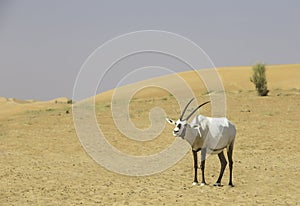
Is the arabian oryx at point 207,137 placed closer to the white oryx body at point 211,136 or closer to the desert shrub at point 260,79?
the white oryx body at point 211,136

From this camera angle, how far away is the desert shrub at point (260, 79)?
111 feet

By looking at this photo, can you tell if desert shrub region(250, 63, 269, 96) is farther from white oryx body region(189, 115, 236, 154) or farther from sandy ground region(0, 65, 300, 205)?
white oryx body region(189, 115, 236, 154)

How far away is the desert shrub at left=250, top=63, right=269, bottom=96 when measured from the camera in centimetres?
3369

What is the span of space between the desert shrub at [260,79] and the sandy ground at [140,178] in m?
8.84

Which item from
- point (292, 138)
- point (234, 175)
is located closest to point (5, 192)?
point (234, 175)

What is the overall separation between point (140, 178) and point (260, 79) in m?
25.0

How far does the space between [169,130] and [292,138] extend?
5990mm

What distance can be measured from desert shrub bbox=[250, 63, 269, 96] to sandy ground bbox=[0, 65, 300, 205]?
8843 mm

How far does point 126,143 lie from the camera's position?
17938mm

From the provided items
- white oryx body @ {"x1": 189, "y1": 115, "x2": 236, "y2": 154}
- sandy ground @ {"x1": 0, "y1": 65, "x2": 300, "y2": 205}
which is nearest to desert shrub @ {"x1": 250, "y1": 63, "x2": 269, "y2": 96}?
sandy ground @ {"x1": 0, "y1": 65, "x2": 300, "y2": 205}

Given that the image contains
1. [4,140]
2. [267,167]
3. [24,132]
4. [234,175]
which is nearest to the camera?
[234,175]

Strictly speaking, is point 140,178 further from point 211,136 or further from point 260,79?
point 260,79

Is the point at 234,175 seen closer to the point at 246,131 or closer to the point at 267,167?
the point at 267,167

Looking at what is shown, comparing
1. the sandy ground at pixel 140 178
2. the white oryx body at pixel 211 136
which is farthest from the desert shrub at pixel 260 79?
the white oryx body at pixel 211 136
